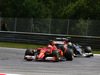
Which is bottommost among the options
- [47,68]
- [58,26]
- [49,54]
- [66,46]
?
[47,68]

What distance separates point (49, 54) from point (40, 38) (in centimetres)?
972

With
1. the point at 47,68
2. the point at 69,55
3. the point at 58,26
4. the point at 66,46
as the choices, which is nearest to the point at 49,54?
the point at 69,55

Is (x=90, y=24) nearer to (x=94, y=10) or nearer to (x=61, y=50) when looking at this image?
(x=94, y=10)

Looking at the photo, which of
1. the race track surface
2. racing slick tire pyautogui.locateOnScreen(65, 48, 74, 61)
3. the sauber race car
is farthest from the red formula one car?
the race track surface

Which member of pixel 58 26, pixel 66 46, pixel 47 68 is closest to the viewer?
pixel 47 68

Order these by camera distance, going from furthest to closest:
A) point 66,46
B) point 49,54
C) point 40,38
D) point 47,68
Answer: point 40,38 → point 66,46 → point 49,54 → point 47,68

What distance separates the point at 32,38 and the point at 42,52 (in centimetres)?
1015

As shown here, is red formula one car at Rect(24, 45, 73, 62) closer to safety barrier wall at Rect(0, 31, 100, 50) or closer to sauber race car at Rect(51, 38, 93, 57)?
sauber race car at Rect(51, 38, 93, 57)

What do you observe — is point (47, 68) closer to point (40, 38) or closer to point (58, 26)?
point (40, 38)

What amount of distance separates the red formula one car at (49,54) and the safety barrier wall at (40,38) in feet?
21.9

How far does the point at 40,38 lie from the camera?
942 inches

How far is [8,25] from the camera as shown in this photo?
3234 centimetres

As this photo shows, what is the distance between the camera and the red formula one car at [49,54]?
14.0 m

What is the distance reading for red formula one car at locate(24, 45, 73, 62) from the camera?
14.0m
